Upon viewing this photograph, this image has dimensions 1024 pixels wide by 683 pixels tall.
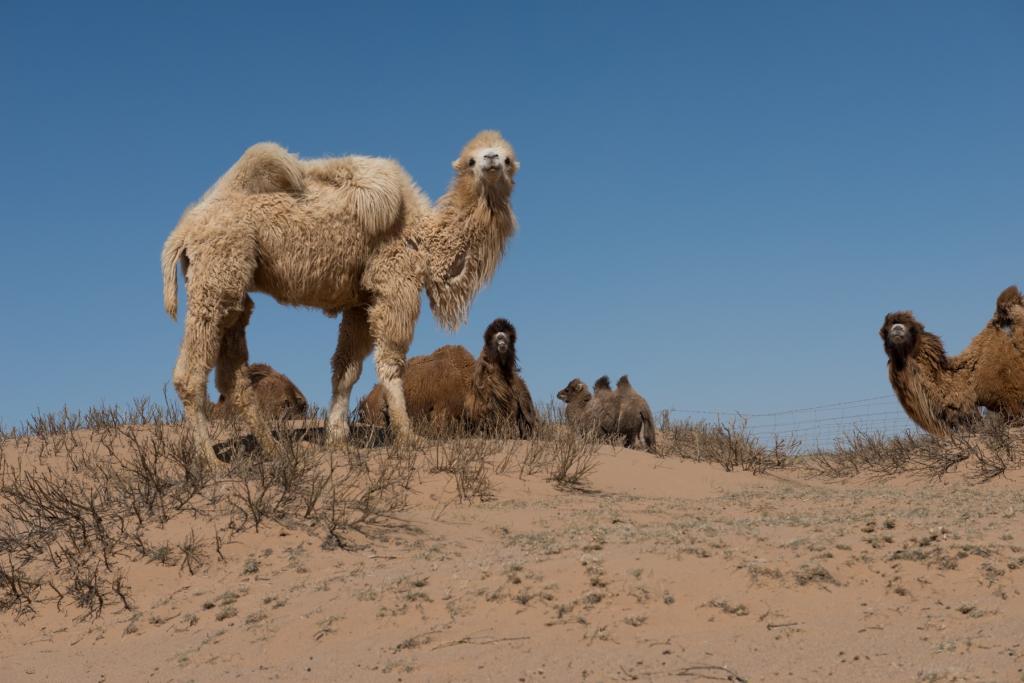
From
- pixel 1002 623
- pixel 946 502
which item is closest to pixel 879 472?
pixel 946 502

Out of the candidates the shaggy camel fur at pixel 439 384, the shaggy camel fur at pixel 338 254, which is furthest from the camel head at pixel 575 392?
the shaggy camel fur at pixel 338 254

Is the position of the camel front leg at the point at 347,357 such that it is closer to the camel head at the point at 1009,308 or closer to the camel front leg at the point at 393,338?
the camel front leg at the point at 393,338

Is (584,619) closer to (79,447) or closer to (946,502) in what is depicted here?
(946,502)

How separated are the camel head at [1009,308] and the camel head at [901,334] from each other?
3.44 feet

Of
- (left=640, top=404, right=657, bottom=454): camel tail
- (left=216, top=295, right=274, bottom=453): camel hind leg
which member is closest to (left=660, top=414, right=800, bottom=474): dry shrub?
(left=640, top=404, right=657, bottom=454): camel tail

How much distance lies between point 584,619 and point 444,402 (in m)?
8.67

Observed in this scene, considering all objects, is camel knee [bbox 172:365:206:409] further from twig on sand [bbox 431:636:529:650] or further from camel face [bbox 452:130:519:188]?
twig on sand [bbox 431:636:529:650]

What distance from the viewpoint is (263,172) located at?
10.8 metres

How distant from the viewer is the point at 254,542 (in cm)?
731

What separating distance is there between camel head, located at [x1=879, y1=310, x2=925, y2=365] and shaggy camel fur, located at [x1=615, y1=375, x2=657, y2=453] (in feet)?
12.2

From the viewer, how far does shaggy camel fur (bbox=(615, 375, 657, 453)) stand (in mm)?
15719

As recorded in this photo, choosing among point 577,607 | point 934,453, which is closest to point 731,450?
point 934,453

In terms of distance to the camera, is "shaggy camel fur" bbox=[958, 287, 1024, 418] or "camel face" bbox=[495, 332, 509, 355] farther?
"shaggy camel fur" bbox=[958, 287, 1024, 418]

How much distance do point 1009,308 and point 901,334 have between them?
1559mm
